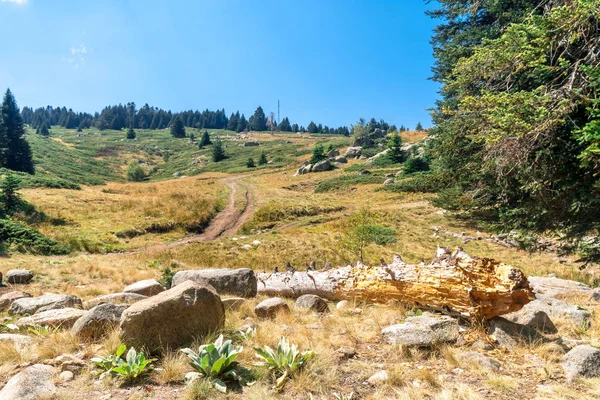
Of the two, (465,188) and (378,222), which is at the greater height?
(465,188)

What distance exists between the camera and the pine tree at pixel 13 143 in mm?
53969

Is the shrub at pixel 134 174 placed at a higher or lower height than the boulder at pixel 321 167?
lower

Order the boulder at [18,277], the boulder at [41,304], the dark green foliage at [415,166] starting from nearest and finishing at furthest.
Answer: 1. the boulder at [41,304]
2. the boulder at [18,277]
3. the dark green foliage at [415,166]

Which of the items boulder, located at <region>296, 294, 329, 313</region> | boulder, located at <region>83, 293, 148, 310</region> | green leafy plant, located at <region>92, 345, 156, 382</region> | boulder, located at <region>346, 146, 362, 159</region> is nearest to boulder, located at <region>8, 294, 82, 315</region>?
boulder, located at <region>83, 293, 148, 310</region>

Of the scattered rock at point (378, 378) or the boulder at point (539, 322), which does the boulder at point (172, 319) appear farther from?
the boulder at point (539, 322)

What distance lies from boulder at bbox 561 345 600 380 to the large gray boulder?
7083 mm

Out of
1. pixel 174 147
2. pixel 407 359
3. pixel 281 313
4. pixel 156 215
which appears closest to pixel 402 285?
pixel 407 359

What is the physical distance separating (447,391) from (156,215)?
27.4 metres

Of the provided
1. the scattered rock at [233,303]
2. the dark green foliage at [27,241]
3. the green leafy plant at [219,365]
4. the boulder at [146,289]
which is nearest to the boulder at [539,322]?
the green leafy plant at [219,365]

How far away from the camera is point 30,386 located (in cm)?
357

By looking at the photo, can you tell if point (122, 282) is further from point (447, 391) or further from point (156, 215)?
point (156, 215)

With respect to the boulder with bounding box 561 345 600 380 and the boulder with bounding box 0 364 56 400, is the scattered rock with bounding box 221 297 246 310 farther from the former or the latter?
the boulder with bounding box 561 345 600 380

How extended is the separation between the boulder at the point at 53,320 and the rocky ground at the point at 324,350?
0.02 metres

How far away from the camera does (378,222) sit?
26.8 m
